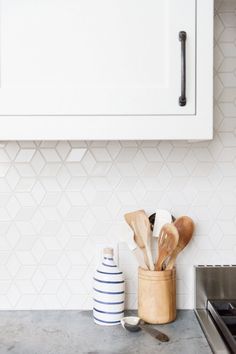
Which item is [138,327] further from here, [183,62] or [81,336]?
[183,62]

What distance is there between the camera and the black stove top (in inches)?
48.8

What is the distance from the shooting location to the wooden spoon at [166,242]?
1.42 meters

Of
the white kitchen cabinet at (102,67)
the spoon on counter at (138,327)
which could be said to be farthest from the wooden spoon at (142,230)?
the white kitchen cabinet at (102,67)

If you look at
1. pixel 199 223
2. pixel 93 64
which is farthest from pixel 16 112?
pixel 199 223

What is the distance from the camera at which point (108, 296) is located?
1.43m

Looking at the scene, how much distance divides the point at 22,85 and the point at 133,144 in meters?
0.50

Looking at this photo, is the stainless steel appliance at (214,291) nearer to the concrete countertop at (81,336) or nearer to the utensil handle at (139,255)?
the concrete countertop at (81,336)

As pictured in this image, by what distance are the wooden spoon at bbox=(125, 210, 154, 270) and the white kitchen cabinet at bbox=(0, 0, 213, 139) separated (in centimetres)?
38

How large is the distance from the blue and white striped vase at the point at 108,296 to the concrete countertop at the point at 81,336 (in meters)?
0.03

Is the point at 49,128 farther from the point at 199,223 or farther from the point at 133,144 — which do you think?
the point at 199,223

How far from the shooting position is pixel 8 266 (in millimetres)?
1566

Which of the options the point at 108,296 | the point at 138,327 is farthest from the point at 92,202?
the point at 138,327

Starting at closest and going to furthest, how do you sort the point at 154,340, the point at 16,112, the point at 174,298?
the point at 16,112
the point at 154,340
the point at 174,298

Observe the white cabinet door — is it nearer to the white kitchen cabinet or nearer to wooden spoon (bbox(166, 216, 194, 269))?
the white kitchen cabinet
